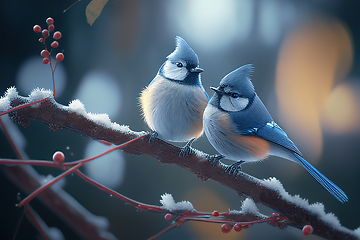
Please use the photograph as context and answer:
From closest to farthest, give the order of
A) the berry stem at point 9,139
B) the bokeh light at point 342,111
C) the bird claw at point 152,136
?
the berry stem at point 9,139
the bird claw at point 152,136
the bokeh light at point 342,111

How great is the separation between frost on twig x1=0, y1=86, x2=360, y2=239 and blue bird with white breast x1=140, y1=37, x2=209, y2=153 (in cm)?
6

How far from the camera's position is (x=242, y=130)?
2.38 feet

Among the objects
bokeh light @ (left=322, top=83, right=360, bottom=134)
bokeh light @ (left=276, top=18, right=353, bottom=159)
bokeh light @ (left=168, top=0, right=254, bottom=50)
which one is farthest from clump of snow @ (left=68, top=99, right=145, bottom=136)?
bokeh light @ (left=322, top=83, right=360, bottom=134)

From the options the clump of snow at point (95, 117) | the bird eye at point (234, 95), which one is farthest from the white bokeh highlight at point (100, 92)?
the bird eye at point (234, 95)

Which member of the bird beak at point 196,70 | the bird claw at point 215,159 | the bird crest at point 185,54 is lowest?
the bird claw at point 215,159

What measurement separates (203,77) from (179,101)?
20 cm

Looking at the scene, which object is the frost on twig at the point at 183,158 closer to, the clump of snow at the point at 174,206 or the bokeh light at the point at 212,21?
the clump of snow at the point at 174,206

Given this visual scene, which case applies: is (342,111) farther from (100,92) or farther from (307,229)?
(100,92)

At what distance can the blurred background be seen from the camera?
2.61 ft

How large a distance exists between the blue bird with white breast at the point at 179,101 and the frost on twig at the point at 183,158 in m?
0.06

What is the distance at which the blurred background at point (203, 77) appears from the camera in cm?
79

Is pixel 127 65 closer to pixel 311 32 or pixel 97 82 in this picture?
pixel 97 82

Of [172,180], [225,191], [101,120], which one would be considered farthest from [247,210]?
[101,120]

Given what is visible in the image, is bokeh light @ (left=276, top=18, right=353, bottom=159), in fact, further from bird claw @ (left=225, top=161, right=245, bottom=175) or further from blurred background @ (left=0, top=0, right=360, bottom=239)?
bird claw @ (left=225, top=161, right=245, bottom=175)
